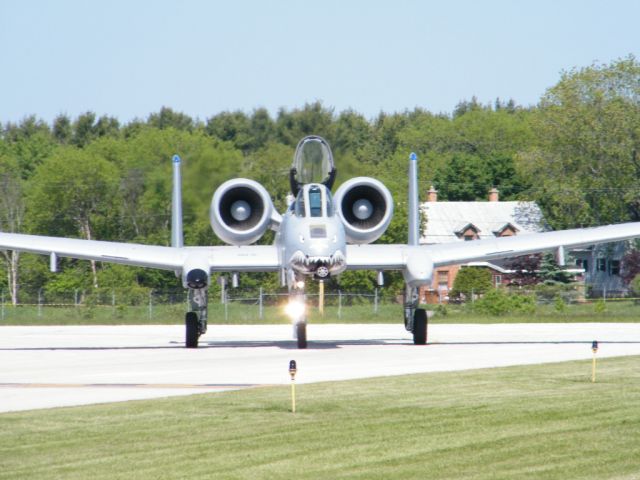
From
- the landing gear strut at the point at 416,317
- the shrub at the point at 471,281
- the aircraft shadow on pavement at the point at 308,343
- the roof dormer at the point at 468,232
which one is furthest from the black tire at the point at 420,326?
the roof dormer at the point at 468,232

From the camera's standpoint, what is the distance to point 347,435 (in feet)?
49.0

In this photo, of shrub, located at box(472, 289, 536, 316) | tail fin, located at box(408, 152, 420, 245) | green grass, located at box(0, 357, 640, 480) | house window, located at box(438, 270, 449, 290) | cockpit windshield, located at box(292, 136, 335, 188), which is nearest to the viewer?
green grass, located at box(0, 357, 640, 480)

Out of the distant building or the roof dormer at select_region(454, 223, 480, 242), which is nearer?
the roof dormer at select_region(454, 223, 480, 242)

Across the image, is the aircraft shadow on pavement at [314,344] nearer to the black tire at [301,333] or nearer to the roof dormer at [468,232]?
the black tire at [301,333]

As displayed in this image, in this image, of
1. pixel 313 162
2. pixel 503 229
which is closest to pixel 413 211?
pixel 313 162

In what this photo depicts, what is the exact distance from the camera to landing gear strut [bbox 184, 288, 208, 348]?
31.8 m

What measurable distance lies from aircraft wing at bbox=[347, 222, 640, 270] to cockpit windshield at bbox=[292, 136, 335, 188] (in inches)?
76.7

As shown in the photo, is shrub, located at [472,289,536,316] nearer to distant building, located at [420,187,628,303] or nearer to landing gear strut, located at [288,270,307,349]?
landing gear strut, located at [288,270,307,349]

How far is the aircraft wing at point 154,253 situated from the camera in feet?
102

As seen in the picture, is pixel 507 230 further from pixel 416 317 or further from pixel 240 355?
pixel 240 355

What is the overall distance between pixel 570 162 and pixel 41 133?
50135mm

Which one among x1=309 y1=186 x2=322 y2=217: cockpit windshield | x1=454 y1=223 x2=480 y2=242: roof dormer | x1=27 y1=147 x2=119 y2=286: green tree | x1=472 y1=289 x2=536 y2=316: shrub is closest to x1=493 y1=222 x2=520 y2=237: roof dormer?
x1=454 y1=223 x2=480 y2=242: roof dormer

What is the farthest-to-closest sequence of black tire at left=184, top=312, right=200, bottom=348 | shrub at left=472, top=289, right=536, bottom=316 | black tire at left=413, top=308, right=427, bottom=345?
shrub at left=472, top=289, right=536, bottom=316 < black tire at left=413, top=308, right=427, bottom=345 < black tire at left=184, top=312, right=200, bottom=348

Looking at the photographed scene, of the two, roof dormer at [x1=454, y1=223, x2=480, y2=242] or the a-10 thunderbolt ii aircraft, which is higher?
roof dormer at [x1=454, y1=223, x2=480, y2=242]
